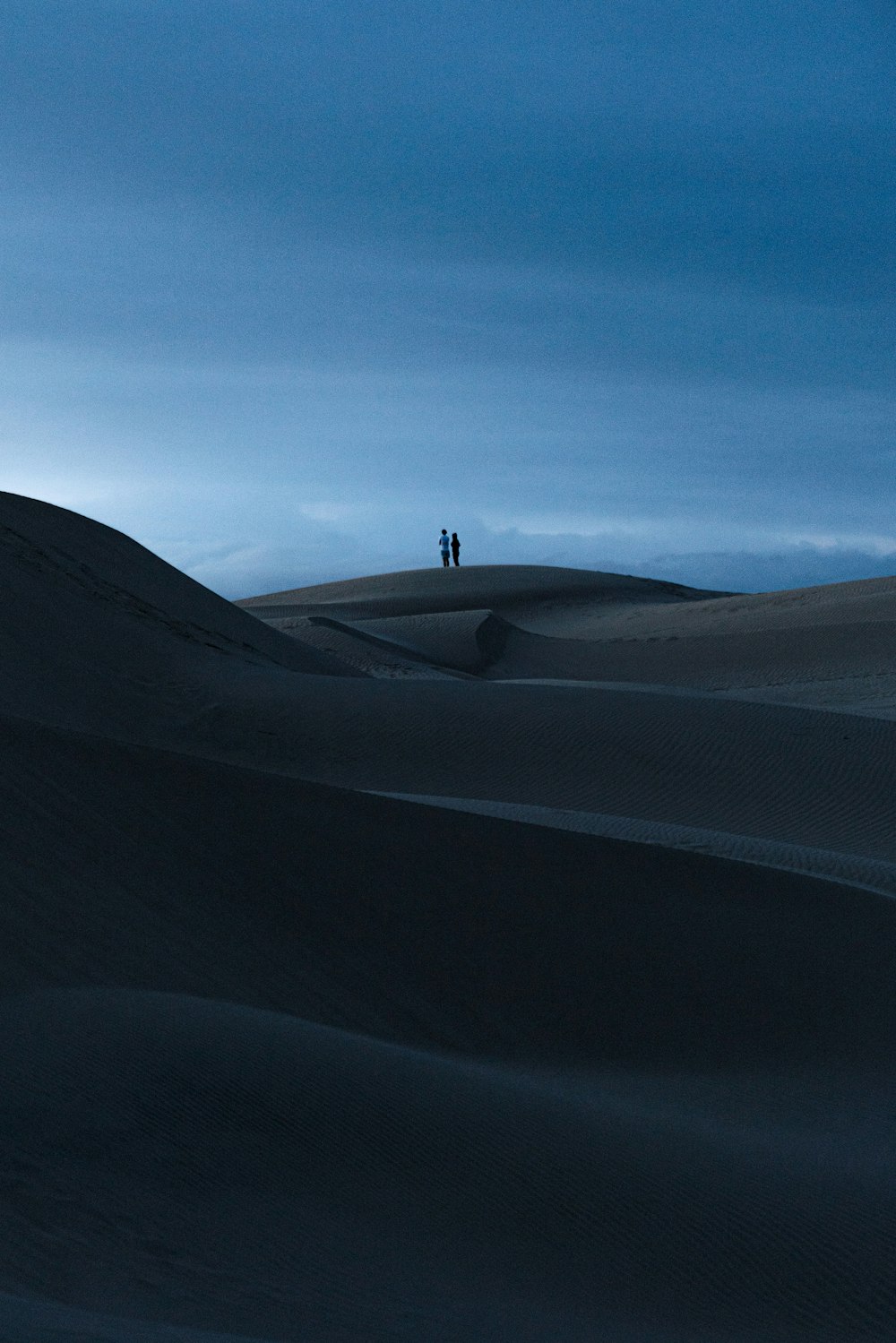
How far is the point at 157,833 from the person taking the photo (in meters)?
5.87

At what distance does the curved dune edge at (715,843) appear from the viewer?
7.36 metres

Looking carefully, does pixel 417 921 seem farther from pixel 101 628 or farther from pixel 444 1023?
pixel 101 628

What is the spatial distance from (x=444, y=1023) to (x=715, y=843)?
3303 mm

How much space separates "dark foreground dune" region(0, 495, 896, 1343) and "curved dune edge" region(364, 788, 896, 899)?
6 cm

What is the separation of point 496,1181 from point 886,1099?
211 centimetres

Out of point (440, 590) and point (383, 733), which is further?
point (440, 590)

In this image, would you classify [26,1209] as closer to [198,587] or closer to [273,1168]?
[273,1168]

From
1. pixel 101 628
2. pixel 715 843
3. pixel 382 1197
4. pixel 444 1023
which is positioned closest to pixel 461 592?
pixel 101 628

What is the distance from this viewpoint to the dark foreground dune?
288 cm

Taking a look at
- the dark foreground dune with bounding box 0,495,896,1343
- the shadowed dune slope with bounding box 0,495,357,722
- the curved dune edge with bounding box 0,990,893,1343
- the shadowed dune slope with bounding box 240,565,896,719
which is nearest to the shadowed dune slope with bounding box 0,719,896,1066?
the dark foreground dune with bounding box 0,495,896,1343

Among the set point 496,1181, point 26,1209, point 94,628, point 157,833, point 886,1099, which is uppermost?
point 94,628

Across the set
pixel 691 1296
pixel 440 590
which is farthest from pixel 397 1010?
pixel 440 590

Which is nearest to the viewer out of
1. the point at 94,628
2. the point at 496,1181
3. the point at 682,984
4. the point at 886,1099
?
the point at 496,1181

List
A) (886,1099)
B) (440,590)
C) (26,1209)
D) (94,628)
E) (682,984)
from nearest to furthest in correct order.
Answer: (26,1209), (886,1099), (682,984), (94,628), (440,590)
